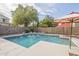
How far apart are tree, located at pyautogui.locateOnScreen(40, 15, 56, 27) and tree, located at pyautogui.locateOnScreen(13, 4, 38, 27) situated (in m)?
0.17

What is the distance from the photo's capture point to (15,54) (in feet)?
14.1

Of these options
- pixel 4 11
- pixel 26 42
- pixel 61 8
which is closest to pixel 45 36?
pixel 26 42

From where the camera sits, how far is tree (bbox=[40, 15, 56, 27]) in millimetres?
4344

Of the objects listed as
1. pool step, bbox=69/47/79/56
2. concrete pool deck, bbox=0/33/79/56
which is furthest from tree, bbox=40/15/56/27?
pool step, bbox=69/47/79/56

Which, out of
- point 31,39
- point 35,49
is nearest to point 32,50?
point 35,49

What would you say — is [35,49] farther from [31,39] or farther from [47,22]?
[47,22]

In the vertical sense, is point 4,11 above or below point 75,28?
above

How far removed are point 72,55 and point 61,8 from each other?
106 cm

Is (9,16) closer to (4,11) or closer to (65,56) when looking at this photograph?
(4,11)

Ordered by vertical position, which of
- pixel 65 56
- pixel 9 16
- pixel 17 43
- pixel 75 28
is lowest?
pixel 65 56

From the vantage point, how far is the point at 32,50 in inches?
171

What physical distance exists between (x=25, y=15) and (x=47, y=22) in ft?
1.74

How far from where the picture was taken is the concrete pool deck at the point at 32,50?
4297 mm

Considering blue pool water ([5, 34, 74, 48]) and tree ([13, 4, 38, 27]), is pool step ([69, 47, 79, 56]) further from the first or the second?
tree ([13, 4, 38, 27])
